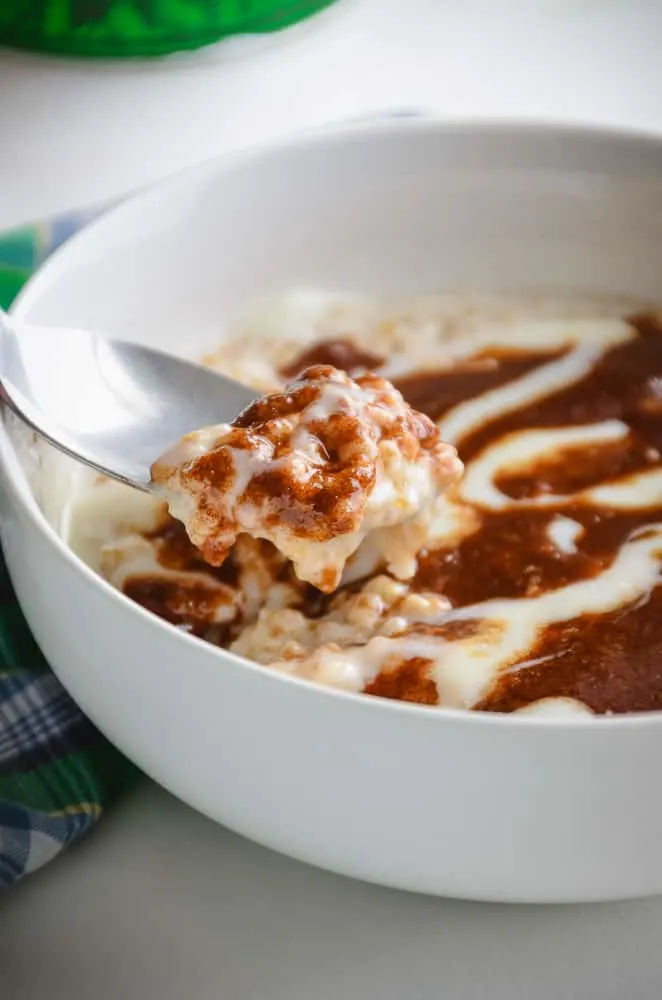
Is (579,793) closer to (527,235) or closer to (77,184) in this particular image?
(527,235)

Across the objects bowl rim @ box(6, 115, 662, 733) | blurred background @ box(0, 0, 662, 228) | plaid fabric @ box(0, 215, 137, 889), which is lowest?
plaid fabric @ box(0, 215, 137, 889)

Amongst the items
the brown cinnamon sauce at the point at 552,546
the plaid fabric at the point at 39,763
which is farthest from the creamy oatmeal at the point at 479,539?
Result: the plaid fabric at the point at 39,763

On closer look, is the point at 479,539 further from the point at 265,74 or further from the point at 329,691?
the point at 265,74

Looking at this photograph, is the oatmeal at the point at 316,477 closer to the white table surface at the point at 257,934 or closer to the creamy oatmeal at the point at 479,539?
the creamy oatmeal at the point at 479,539

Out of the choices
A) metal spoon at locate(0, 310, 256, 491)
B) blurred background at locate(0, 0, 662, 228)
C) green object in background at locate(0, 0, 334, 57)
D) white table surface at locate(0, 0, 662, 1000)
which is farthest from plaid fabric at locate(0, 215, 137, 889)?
green object in background at locate(0, 0, 334, 57)

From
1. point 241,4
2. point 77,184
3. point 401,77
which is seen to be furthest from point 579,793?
point 401,77

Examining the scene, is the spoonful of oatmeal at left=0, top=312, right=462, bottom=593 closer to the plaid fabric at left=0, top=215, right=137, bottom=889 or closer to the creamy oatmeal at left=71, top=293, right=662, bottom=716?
the creamy oatmeal at left=71, top=293, right=662, bottom=716

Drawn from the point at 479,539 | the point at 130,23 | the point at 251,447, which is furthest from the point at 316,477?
the point at 130,23
